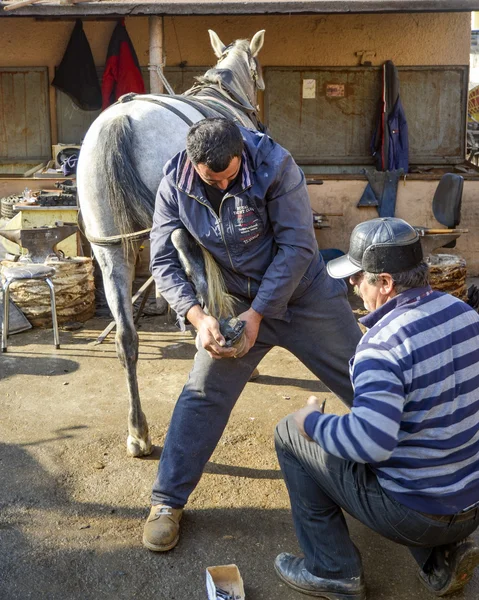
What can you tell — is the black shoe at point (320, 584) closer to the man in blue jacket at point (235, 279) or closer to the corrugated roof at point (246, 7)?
the man in blue jacket at point (235, 279)

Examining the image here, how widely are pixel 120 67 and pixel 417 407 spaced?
760 cm

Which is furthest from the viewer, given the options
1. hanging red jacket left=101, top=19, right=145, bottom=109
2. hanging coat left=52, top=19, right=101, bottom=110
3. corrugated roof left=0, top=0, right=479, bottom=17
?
hanging coat left=52, top=19, right=101, bottom=110

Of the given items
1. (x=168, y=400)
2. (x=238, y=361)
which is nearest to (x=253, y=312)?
(x=238, y=361)

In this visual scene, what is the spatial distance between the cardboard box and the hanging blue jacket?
1025 mm

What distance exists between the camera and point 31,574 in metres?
2.84

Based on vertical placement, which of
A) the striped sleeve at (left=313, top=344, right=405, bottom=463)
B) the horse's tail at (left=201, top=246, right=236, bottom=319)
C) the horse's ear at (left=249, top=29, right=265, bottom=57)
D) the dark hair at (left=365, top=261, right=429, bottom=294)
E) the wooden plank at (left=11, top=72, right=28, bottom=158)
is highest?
the horse's ear at (left=249, top=29, right=265, bottom=57)

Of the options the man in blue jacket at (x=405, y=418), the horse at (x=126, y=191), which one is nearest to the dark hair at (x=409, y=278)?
the man in blue jacket at (x=405, y=418)

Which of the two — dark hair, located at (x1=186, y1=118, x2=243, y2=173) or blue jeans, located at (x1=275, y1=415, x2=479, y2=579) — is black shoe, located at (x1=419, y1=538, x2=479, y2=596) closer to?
blue jeans, located at (x1=275, y1=415, x2=479, y2=579)

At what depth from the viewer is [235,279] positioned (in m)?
3.05

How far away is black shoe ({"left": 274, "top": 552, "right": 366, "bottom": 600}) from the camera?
8.54 feet


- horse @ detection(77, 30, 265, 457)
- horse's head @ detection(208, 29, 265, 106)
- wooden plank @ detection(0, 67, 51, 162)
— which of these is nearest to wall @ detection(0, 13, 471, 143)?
wooden plank @ detection(0, 67, 51, 162)

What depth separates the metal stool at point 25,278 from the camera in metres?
5.74

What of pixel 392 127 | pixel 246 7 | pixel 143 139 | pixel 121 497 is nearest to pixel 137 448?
pixel 121 497

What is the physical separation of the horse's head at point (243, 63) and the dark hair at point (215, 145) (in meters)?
2.93
